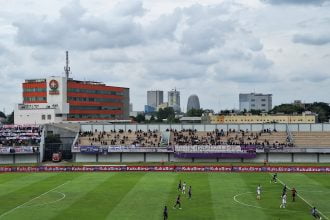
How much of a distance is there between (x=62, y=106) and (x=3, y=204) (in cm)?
10188

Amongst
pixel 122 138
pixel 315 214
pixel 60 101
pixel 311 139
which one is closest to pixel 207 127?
pixel 122 138

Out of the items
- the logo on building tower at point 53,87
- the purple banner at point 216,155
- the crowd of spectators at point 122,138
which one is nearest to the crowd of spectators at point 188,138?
the crowd of spectators at point 122,138

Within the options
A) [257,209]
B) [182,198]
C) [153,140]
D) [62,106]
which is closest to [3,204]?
[182,198]

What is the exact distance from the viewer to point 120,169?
88.2 metres

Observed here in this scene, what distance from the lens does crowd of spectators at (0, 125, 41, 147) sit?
352 feet

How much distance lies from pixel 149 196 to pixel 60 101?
102m

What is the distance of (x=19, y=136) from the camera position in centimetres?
11025

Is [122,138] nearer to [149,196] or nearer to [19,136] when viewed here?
[19,136]

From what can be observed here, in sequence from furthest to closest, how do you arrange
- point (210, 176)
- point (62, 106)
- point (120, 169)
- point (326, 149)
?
1. point (62, 106)
2. point (326, 149)
3. point (120, 169)
4. point (210, 176)

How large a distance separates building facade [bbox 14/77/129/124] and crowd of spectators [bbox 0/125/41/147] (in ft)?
123

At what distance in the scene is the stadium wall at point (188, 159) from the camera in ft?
330

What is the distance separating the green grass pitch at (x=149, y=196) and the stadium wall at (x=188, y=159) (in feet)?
65.9

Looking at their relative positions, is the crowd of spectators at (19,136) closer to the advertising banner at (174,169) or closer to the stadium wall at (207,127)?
the stadium wall at (207,127)

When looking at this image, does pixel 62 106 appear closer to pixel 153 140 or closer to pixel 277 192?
pixel 153 140
